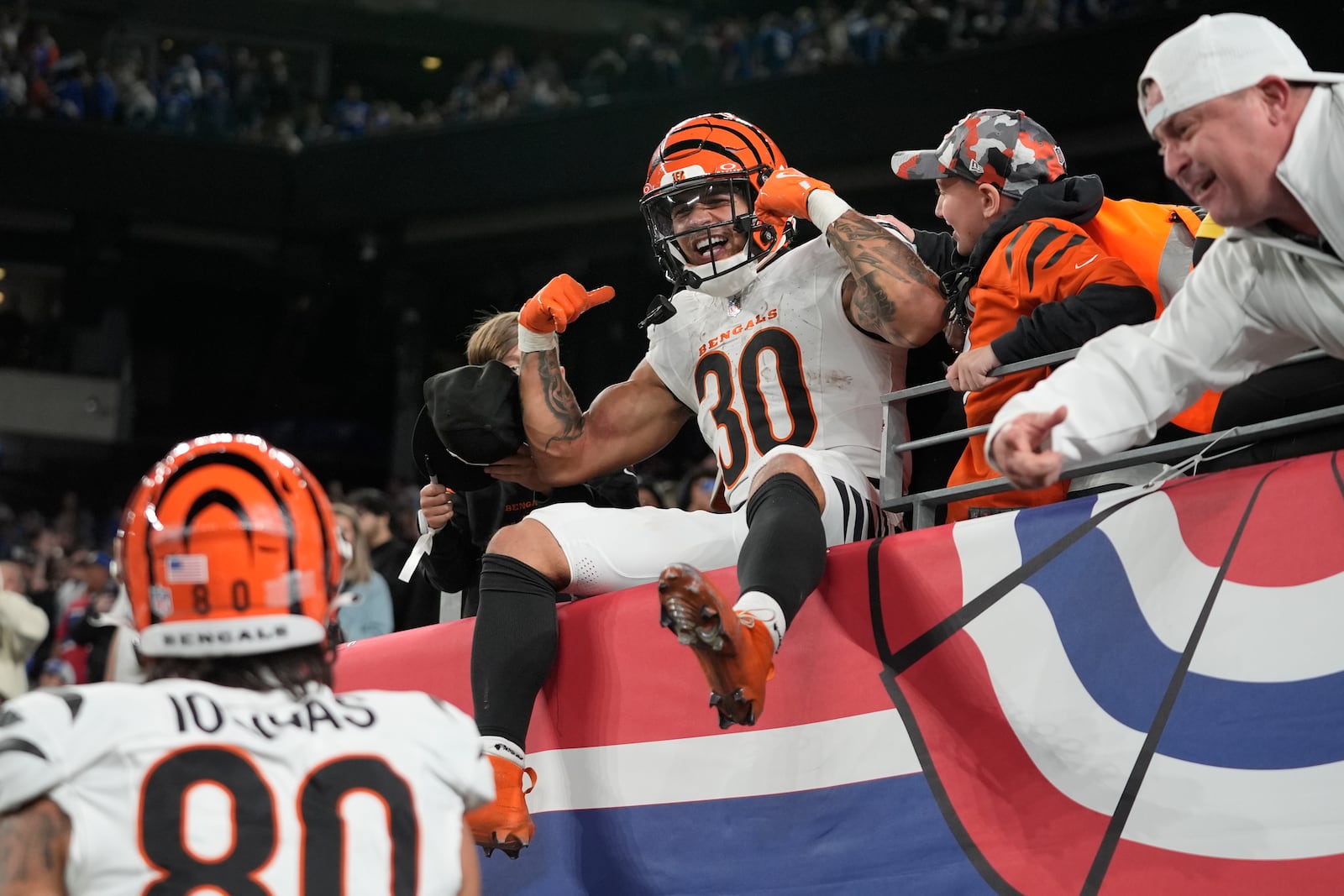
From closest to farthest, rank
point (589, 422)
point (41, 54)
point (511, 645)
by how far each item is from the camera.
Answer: point (511, 645) → point (589, 422) → point (41, 54)

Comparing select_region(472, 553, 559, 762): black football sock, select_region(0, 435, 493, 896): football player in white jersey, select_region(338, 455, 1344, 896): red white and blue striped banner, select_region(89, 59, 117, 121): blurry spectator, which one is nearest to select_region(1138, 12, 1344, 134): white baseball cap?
select_region(338, 455, 1344, 896): red white and blue striped banner

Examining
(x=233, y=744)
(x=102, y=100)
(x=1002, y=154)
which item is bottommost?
(x=233, y=744)

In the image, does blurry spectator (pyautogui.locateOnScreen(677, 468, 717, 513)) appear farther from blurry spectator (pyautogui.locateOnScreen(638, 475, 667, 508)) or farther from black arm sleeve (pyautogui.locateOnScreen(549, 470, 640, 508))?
black arm sleeve (pyautogui.locateOnScreen(549, 470, 640, 508))

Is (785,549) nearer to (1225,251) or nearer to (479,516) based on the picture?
(1225,251)

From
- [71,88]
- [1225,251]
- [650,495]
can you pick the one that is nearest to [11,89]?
[71,88]

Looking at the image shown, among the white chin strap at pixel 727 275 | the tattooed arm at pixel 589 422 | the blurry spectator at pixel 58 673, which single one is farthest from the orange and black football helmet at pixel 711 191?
the blurry spectator at pixel 58 673

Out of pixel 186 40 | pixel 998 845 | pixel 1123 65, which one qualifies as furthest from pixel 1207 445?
pixel 186 40

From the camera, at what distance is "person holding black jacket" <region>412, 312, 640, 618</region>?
3.64 metres

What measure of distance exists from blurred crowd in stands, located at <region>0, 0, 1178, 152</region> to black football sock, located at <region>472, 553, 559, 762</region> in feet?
30.3

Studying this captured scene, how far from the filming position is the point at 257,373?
17.5 m

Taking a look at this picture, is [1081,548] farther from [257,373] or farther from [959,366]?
[257,373]

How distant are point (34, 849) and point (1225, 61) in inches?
71.9

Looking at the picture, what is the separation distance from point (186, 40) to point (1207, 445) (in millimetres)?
17493

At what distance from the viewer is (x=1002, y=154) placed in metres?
3.14
